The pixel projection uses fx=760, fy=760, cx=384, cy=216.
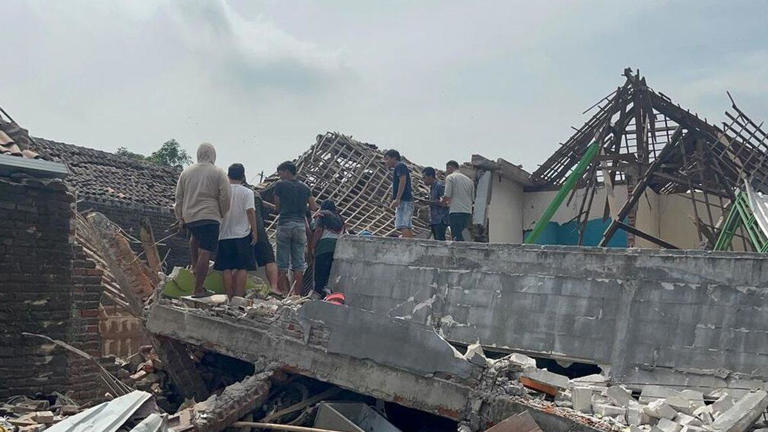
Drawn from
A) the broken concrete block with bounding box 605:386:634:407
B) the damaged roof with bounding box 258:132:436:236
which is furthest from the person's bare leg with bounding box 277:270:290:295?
the damaged roof with bounding box 258:132:436:236

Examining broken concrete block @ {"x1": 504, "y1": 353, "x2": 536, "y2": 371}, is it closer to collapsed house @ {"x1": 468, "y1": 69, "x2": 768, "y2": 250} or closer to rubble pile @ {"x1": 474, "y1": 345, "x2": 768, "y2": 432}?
rubble pile @ {"x1": 474, "y1": 345, "x2": 768, "y2": 432}

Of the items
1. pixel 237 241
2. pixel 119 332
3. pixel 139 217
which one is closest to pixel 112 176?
pixel 139 217

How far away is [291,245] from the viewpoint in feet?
27.2

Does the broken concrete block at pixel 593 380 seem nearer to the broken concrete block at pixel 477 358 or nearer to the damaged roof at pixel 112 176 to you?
the broken concrete block at pixel 477 358

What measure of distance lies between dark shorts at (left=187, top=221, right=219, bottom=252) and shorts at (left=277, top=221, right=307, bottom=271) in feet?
3.91

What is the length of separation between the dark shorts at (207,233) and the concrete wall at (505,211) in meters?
6.82

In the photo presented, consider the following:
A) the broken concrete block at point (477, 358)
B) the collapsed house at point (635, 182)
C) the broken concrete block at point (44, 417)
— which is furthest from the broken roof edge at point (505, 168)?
the broken concrete block at point (44, 417)

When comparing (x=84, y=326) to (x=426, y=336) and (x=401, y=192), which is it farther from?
(x=401, y=192)

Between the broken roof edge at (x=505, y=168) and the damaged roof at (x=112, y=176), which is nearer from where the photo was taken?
the broken roof edge at (x=505, y=168)

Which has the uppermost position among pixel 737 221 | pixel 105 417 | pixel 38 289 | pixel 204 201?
pixel 737 221

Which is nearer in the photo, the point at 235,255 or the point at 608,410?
the point at 608,410

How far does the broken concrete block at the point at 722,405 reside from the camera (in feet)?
16.7

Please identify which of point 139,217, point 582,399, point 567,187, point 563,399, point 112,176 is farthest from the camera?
point 112,176

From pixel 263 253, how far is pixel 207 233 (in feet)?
2.85
